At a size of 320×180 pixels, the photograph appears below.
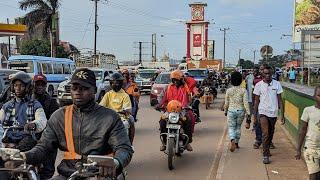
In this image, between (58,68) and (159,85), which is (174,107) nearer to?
(159,85)

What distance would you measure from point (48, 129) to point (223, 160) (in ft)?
20.1

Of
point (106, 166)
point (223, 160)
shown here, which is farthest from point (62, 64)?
point (106, 166)

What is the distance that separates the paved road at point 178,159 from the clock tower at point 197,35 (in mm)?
68492

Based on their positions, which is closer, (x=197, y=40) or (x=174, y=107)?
(x=174, y=107)

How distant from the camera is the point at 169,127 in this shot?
9.17m

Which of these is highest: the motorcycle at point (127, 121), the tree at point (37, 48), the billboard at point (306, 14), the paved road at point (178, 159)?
the billboard at point (306, 14)

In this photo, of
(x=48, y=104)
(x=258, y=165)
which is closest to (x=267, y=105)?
(x=258, y=165)

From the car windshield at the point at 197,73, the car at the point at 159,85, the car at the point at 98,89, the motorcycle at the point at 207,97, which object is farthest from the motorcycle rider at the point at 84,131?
the car windshield at the point at 197,73

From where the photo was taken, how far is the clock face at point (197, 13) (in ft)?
284

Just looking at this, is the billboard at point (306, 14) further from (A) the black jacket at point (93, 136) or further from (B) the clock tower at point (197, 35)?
(B) the clock tower at point (197, 35)

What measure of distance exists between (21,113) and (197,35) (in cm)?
8076

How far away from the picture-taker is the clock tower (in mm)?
84688

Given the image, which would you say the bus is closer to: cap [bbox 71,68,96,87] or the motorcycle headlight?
the motorcycle headlight

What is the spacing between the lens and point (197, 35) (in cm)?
8569
